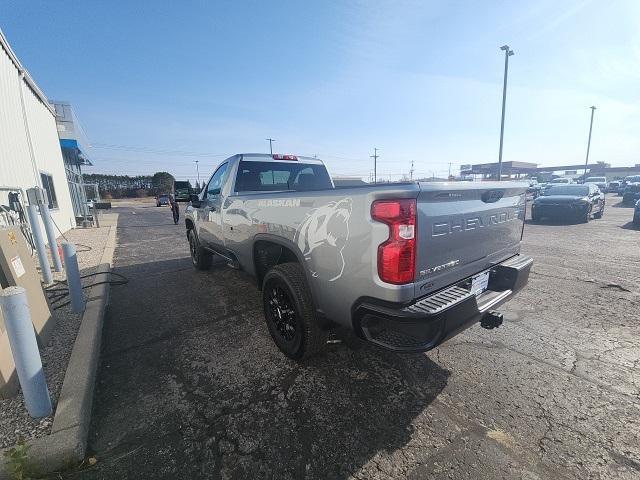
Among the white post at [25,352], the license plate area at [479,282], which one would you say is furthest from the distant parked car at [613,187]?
the white post at [25,352]

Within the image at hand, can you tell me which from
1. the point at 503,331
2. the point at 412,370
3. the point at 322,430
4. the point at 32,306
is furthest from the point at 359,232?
the point at 32,306

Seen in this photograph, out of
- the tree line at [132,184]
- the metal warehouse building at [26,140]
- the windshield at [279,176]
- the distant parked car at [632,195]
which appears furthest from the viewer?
the tree line at [132,184]

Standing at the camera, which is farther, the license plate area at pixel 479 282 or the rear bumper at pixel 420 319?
the license plate area at pixel 479 282

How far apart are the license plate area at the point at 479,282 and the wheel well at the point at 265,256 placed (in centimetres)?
167

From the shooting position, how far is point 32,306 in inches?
121

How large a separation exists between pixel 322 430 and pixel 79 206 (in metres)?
20.7

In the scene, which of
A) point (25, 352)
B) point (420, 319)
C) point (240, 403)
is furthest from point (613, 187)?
point (25, 352)

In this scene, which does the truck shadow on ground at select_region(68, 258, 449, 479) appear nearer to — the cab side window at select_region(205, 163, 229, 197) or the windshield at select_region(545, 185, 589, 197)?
the cab side window at select_region(205, 163, 229, 197)

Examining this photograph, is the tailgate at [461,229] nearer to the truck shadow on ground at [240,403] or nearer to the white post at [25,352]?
the truck shadow on ground at [240,403]

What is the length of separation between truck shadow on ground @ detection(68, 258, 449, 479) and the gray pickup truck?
0.37 meters

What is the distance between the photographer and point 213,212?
15.5 ft

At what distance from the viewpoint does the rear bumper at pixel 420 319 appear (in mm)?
1878

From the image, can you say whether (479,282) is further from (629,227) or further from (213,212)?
(629,227)

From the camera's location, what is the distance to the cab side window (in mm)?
4754
